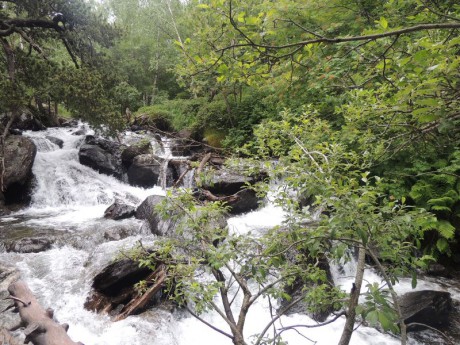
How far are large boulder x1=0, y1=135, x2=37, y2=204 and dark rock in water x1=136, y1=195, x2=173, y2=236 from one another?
496 centimetres

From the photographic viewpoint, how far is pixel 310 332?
538cm

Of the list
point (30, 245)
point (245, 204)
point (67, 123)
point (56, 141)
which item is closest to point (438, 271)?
point (245, 204)

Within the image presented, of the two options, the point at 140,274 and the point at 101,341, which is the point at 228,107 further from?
the point at 101,341

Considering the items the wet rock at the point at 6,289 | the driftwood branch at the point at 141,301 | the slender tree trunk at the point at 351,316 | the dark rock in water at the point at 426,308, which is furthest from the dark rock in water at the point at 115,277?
the dark rock in water at the point at 426,308

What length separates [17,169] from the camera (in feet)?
35.0

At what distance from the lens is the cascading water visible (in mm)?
4961

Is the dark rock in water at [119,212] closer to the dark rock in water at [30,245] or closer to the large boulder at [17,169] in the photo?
the dark rock in water at [30,245]

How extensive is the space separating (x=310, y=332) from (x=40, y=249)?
6285 mm

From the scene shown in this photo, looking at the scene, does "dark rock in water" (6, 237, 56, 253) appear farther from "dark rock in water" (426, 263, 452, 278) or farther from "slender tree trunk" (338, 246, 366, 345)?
"dark rock in water" (426, 263, 452, 278)

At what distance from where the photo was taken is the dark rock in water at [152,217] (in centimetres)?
778

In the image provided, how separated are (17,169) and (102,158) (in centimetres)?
356

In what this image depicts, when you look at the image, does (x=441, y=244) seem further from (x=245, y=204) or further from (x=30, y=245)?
(x=30, y=245)

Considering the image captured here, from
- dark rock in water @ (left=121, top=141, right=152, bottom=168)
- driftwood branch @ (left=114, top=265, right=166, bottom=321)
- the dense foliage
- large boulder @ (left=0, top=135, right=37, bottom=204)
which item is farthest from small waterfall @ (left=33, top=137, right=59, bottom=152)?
driftwood branch @ (left=114, top=265, right=166, bottom=321)

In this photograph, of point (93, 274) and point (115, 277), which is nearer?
point (115, 277)
